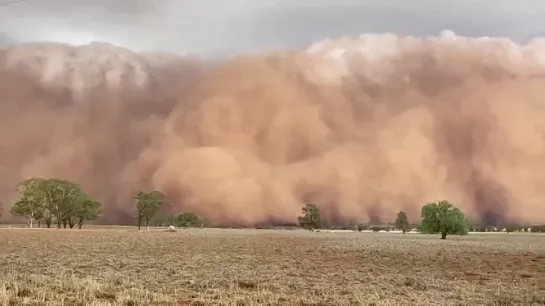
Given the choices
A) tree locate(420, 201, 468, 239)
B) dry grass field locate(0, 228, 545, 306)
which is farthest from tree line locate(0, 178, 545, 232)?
dry grass field locate(0, 228, 545, 306)

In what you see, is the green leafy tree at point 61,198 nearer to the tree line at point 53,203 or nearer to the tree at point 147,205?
the tree line at point 53,203

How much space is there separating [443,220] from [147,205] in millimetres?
80898

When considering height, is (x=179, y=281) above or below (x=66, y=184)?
below

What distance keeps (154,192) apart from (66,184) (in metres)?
35.7

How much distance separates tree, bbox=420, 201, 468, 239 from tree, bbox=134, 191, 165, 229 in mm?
74444

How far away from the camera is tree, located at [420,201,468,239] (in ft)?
364

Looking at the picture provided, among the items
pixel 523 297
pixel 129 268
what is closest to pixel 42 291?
pixel 129 268

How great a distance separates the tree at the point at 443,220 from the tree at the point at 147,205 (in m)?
74.4

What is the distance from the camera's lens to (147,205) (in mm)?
150000

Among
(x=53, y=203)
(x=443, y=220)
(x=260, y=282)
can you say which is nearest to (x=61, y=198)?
(x=53, y=203)

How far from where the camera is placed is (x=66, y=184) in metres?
123

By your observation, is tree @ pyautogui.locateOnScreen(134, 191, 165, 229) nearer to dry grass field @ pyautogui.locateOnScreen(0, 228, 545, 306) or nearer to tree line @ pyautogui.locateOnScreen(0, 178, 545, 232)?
tree line @ pyautogui.locateOnScreen(0, 178, 545, 232)

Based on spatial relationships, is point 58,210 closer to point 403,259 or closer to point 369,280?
point 403,259

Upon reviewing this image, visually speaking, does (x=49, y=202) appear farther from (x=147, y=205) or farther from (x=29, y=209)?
(x=147, y=205)
